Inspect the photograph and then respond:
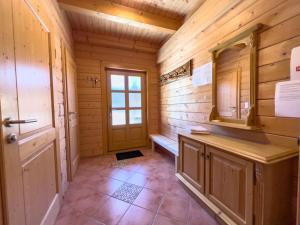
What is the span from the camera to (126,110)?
11.8ft

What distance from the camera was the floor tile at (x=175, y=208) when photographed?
1.47 meters

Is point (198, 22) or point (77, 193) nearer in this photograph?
point (77, 193)

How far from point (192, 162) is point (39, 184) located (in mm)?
1539

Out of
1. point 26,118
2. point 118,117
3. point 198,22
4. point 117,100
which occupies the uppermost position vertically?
point 198,22

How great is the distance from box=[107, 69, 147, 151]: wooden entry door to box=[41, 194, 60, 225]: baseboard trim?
195 centimetres

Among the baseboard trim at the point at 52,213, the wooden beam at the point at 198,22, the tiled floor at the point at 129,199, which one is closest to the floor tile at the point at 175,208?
the tiled floor at the point at 129,199

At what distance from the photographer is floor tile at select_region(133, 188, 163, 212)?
1616mm

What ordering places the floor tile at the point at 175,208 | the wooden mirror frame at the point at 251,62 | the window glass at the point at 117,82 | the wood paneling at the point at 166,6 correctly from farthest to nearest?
the window glass at the point at 117,82 → the wood paneling at the point at 166,6 → the floor tile at the point at 175,208 → the wooden mirror frame at the point at 251,62

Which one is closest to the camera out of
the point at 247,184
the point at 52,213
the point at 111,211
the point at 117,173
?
the point at 247,184

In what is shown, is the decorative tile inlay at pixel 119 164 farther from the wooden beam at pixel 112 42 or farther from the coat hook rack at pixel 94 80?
the wooden beam at pixel 112 42

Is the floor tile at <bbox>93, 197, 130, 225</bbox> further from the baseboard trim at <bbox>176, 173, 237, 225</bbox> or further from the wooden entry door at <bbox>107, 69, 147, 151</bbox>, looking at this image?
the wooden entry door at <bbox>107, 69, 147, 151</bbox>

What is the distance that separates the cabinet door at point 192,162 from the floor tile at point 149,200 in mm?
447

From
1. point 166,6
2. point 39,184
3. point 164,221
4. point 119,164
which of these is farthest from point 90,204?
point 166,6

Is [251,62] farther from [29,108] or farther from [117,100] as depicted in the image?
[117,100]
